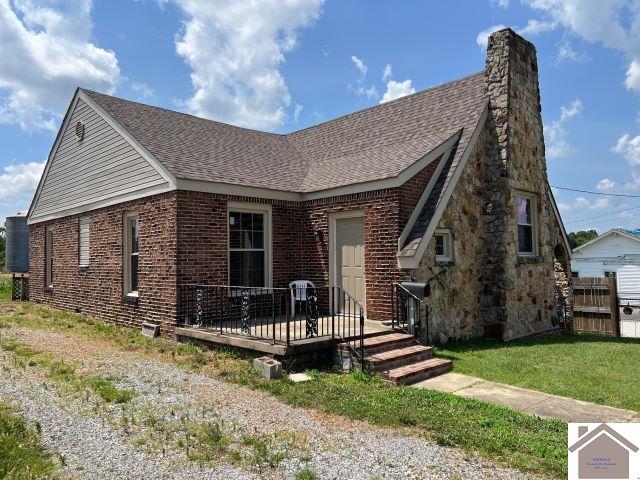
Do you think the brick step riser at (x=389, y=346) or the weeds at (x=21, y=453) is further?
the brick step riser at (x=389, y=346)

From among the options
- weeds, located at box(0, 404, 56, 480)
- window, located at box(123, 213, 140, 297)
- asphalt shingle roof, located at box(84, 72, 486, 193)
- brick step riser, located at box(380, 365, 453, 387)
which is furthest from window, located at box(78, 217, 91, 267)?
brick step riser, located at box(380, 365, 453, 387)

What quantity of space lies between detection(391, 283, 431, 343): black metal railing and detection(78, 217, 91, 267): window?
362 inches

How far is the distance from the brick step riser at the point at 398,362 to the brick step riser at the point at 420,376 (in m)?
0.19

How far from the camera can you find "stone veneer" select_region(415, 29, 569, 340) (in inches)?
403

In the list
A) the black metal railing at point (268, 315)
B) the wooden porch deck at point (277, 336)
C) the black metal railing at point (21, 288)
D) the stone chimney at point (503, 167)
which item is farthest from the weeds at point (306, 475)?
the black metal railing at point (21, 288)

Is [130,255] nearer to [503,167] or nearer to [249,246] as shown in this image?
[249,246]

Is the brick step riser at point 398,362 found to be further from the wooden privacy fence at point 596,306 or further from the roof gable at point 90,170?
the wooden privacy fence at point 596,306

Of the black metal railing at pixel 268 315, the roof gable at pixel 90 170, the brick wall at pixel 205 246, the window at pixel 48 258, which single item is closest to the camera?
the black metal railing at pixel 268 315

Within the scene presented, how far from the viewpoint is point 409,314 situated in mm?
8898

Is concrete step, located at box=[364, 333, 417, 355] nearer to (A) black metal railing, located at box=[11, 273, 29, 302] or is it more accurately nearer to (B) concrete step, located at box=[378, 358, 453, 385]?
(B) concrete step, located at box=[378, 358, 453, 385]

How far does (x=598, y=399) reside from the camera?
6031 millimetres

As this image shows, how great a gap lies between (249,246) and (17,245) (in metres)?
21.2

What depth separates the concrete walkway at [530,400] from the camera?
5430mm

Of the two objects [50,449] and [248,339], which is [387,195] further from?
[50,449]
